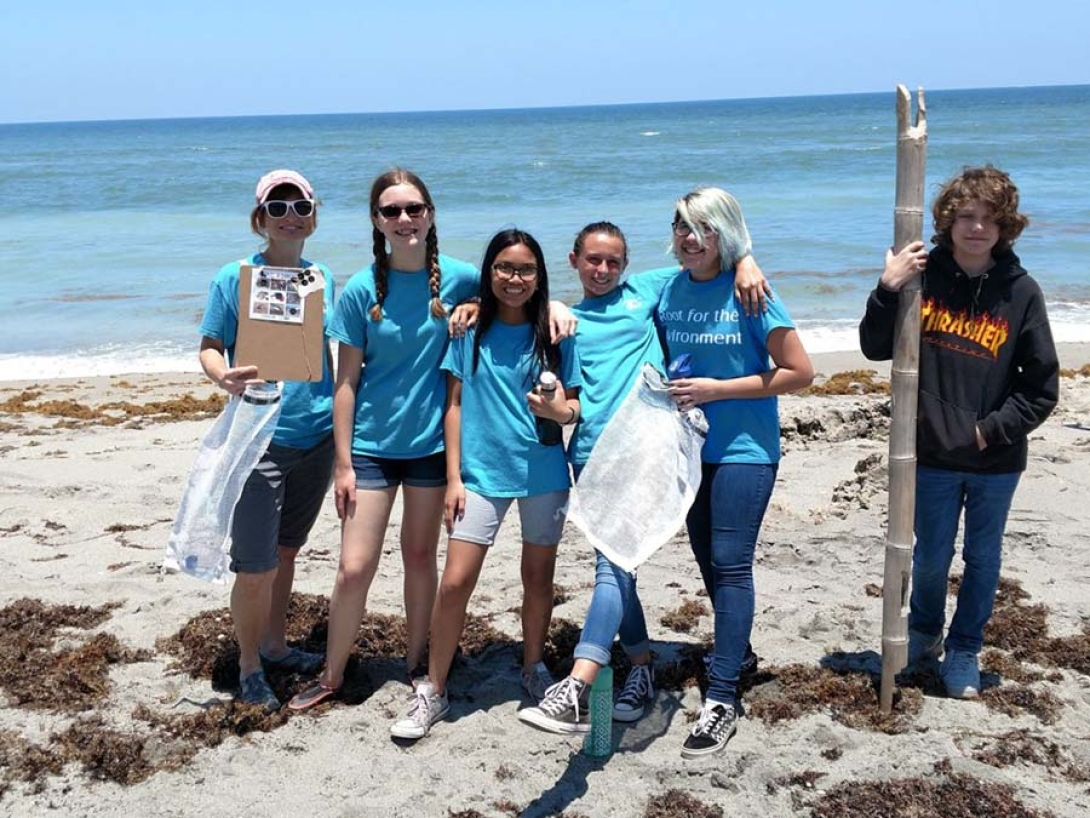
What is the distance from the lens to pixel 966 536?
14.7 feet

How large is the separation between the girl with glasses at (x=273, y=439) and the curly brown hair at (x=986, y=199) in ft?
7.59

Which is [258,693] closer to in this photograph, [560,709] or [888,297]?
[560,709]

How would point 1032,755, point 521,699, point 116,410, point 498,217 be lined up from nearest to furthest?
point 1032,755 < point 521,699 < point 116,410 < point 498,217

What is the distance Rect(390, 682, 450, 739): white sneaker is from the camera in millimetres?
4230

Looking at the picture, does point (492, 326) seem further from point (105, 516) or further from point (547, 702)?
point (105, 516)

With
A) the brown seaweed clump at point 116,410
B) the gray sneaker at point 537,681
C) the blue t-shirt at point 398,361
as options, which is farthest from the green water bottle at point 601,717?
the brown seaweed clump at point 116,410

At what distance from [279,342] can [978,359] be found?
2.59 m

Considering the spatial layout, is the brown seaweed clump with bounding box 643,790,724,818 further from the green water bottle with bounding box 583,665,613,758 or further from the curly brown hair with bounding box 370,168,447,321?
the curly brown hair with bounding box 370,168,447,321

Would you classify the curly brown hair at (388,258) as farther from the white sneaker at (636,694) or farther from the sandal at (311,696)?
the white sneaker at (636,694)

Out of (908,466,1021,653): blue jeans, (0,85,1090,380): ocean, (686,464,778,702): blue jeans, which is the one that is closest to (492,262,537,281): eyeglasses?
(686,464,778,702): blue jeans

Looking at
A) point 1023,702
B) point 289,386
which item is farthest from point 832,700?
point 289,386

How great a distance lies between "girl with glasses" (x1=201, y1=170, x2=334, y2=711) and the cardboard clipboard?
0.06 m

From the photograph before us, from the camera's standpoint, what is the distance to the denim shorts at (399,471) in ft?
14.0

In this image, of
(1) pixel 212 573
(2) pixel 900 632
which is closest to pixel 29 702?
(1) pixel 212 573
